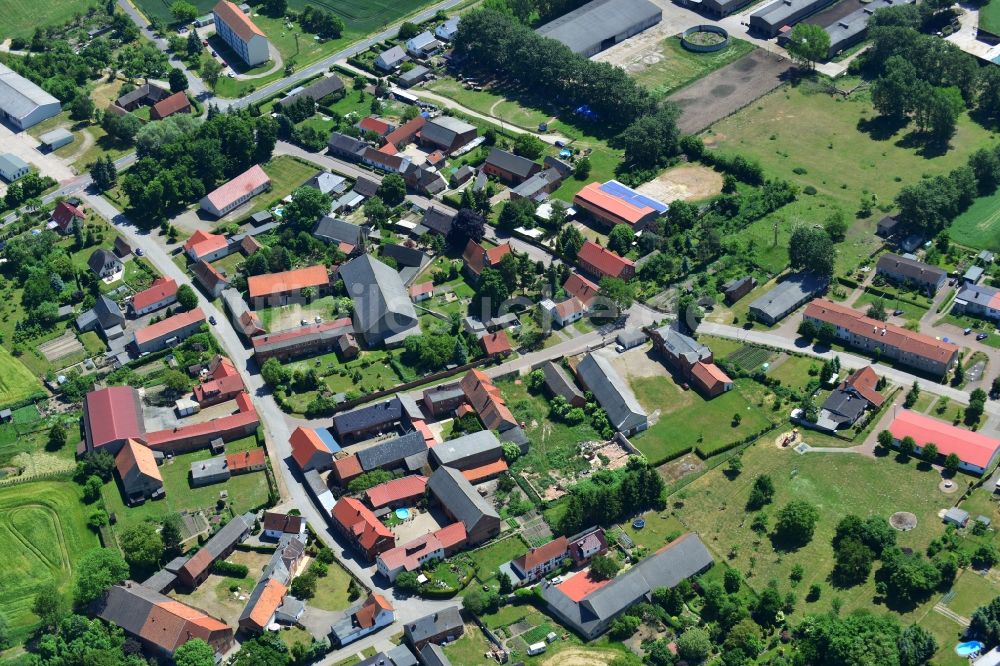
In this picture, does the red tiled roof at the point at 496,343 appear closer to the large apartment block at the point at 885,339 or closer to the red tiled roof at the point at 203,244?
the large apartment block at the point at 885,339

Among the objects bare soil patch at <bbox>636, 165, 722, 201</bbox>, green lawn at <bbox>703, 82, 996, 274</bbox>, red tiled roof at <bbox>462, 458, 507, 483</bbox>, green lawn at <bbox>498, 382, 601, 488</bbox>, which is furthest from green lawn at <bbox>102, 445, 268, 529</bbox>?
bare soil patch at <bbox>636, 165, 722, 201</bbox>

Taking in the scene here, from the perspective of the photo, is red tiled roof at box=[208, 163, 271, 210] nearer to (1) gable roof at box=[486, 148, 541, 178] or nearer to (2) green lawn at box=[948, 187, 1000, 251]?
(1) gable roof at box=[486, 148, 541, 178]

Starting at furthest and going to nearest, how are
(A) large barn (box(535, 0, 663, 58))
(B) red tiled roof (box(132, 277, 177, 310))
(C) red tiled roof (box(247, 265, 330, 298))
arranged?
(A) large barn (box(535, 0, 663, 58)) < (C) red tiled roof (box(247, 265, 330, 298)) < (B) red tiled roof (box(132, 277, 177, 310))

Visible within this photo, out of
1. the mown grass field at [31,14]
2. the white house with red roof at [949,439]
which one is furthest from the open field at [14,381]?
the white house with red roof at [949,439]

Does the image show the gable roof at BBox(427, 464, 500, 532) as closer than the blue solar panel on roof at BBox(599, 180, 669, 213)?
Yes

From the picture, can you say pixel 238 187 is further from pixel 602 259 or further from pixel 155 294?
pixel 602 259

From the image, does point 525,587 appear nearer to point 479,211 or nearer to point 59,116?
point 479,211

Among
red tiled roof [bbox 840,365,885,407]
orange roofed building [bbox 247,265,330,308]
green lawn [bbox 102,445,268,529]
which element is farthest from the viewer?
orange roofed building [bbox 247,265,330,308]

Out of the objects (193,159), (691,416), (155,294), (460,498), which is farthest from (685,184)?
(155,294)
